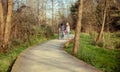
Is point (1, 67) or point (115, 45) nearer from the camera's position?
point (1, 67)

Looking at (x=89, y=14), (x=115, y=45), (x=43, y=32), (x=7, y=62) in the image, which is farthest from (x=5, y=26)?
(x=89, y=14)

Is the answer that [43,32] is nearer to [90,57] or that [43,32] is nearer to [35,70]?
[90,57]

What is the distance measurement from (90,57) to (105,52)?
13.5ft

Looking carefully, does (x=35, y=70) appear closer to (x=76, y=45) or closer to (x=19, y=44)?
(x=76, y=45)

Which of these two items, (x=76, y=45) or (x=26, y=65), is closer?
(x=26, y=65)

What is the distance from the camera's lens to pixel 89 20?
51.0 meters

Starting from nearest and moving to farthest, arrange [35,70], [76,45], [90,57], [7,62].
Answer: [35,70], [7,62], [90,57], [76,45]

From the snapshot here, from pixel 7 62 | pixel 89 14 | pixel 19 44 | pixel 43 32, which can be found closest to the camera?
pixel 7 62

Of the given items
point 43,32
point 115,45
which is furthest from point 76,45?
point 43,32

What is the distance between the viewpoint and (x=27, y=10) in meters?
25.8

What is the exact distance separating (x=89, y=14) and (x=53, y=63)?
36.6 meters

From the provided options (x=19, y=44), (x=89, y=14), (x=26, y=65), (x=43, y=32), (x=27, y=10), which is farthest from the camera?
(x=89, y=14)

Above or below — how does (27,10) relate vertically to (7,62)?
above

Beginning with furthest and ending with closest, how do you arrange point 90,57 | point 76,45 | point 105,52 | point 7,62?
1. point 105,52
2. point 76,45
3. point 90,57
4. point 7,62
